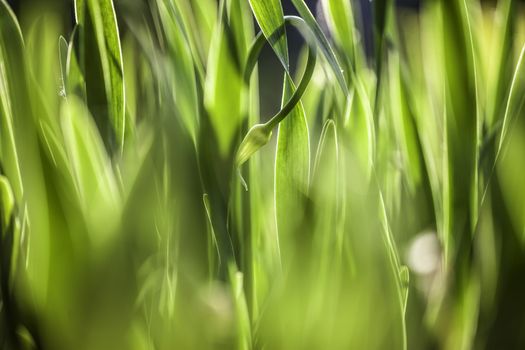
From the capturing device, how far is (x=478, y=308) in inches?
8.3

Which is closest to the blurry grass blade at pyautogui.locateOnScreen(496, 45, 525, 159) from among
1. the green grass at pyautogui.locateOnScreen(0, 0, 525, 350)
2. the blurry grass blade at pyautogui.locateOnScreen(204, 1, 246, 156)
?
the green grass at pyautogui.locateOnScreen(0, 0, 525, 350)

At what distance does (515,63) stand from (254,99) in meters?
0.11

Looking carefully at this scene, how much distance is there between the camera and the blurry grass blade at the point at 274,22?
198 mm

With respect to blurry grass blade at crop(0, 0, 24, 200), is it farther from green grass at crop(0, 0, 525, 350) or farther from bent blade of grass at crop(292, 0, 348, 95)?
bent blade of grass at crop(292, 0, 348, 95)

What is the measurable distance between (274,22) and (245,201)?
0.23 feet

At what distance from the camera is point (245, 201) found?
217 millimetres

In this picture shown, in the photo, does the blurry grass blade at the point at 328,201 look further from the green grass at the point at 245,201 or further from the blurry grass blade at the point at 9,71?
the blurry grass blade at the point at 9,71

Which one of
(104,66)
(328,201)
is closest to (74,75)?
(104,66)

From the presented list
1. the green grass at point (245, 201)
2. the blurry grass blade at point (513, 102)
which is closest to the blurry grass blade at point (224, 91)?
the green grass at point (245, 201)

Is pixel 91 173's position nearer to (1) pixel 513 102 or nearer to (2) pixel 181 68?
(2) pixel 181 68

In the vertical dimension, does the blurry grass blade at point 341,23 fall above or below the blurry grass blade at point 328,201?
above

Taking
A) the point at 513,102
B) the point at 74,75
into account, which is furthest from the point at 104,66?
the point at 513,102

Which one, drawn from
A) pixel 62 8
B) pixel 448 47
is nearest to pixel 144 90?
pixel 62 8

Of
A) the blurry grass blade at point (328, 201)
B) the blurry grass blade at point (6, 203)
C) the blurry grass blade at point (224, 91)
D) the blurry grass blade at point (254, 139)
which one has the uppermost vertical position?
the blurry grass blade at point (224, 91)
